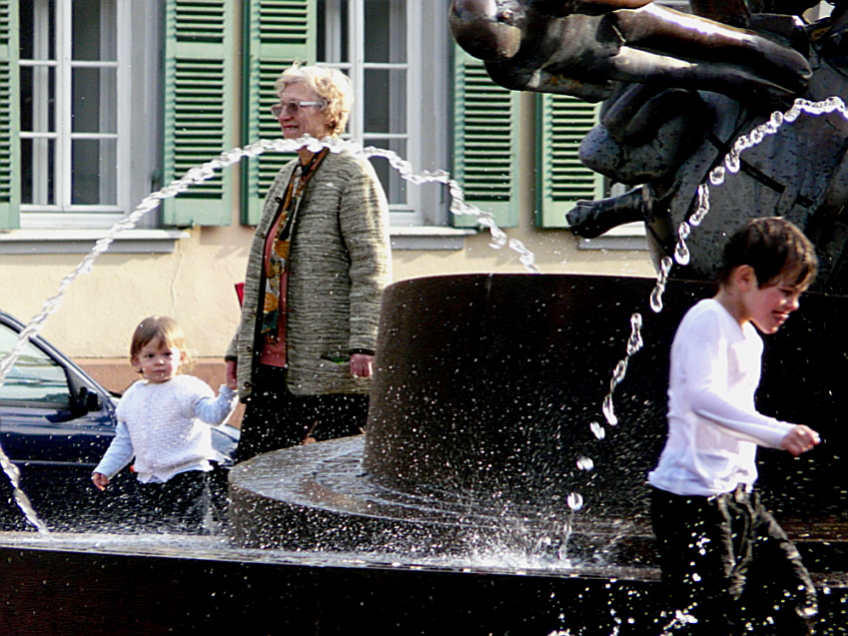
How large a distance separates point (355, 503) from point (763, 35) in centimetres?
144

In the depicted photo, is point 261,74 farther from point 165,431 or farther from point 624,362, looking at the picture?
point 624,362

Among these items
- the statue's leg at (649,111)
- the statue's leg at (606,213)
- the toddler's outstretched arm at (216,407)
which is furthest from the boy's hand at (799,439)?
the toddler's outstretched arm at (216,407)

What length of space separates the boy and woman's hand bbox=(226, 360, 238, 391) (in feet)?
7.30

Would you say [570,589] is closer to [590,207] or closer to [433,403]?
[433,403]

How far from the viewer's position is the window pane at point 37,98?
11.6 meters

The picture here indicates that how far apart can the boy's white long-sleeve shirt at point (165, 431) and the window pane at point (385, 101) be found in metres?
7.01

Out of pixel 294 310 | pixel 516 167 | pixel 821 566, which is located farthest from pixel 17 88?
pixel 821 566

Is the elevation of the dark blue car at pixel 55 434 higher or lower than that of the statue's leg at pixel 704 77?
lower

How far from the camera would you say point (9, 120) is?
1116cm

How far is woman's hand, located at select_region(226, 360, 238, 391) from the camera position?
527 cm

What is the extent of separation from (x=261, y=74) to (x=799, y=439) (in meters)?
8.66

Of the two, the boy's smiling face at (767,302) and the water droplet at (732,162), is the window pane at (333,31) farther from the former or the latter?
the boy's smiling face at (767,302)

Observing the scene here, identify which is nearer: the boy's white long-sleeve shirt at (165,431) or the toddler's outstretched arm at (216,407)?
the toddler's outstretched arm at (216,407)

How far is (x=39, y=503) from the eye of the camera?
20.4 ft
